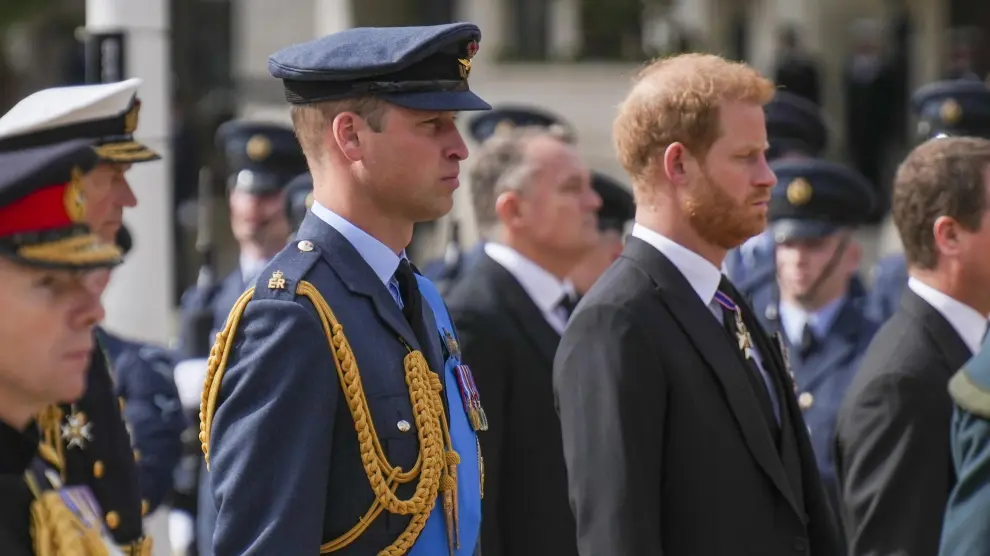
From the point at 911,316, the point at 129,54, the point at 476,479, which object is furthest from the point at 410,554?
the point at 129,54

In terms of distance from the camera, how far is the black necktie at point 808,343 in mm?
7008

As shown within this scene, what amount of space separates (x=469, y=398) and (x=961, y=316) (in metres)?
1.64

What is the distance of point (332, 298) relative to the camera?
3402mm

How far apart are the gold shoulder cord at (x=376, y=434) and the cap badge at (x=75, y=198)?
2.41 ft

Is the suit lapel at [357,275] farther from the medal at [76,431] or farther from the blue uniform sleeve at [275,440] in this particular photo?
the medal at [76,431]

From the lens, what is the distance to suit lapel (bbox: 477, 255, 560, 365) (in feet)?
17.4

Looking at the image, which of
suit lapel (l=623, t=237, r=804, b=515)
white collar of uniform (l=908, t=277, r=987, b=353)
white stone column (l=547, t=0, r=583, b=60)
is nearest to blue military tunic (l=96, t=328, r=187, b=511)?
suit lapel (l=623, t=237, r=804, b=515)

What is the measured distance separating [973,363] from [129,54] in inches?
147

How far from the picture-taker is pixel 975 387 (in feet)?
11.8

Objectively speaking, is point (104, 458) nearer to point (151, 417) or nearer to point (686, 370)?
point (686, 370)

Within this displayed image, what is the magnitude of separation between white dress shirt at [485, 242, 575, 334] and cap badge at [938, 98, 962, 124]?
3.53m

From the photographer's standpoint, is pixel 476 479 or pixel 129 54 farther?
pixel 129 54

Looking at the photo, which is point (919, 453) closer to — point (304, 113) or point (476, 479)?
point (476, 479)

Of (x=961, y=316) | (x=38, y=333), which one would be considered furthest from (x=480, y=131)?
(x=38, y=333)
